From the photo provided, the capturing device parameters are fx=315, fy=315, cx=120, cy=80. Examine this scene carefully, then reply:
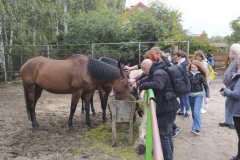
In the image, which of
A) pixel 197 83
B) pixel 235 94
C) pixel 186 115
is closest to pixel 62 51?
pixel 186 115

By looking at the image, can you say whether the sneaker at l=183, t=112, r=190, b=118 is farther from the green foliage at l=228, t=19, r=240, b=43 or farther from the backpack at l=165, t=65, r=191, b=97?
the green foliage at l=228, t=19, r=240, b=43

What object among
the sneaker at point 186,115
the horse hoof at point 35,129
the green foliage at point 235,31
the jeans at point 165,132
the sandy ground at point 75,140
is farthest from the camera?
the green foliage at point 235,31

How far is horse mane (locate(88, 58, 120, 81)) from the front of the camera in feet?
20.6

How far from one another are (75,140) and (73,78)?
133 cm

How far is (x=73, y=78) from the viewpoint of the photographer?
6504 millimetres

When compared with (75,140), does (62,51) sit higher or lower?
higher

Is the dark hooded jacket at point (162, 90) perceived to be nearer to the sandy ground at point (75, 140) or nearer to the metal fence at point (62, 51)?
the sandy ground at point (75, 140)

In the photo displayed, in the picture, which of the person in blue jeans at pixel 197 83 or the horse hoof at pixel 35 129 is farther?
the horse hoof at pixel 35 129

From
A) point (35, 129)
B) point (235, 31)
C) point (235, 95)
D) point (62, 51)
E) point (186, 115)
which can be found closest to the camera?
point (235, 95)

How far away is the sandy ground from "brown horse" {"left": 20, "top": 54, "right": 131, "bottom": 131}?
16.7 inches

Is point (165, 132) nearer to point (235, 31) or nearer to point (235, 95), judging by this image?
point (235, 95)

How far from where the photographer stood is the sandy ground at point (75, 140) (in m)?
5.11

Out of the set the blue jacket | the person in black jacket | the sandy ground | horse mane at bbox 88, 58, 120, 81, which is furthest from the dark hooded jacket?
horse mane at bbox 88, 58, 120, 81

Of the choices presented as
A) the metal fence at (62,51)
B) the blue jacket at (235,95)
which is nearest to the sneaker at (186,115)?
the blue jacket at (235,95)
